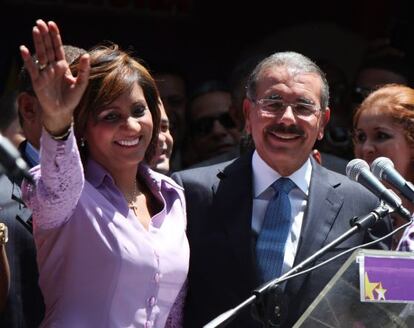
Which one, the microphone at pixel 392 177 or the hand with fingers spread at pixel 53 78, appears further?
the microphone at pixel 392 177

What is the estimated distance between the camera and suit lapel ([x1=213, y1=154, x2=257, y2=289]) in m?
4.17

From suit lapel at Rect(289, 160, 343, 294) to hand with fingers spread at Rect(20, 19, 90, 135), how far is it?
3.63 feet

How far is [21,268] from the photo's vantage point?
158 inches

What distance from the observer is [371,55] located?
673 cm

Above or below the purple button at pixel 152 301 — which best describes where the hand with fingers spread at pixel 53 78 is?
above

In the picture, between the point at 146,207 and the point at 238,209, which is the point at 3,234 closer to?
the point at 146,207

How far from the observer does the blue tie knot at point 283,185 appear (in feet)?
14.2

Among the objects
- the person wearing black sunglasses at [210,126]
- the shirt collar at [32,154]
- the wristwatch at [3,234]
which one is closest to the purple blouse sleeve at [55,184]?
the wristwatch at [3,234]

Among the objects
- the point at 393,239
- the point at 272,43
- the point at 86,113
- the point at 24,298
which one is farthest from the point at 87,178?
the point at 272,43

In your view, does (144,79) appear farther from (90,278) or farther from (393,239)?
(393,239)

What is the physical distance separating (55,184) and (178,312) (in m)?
0.79

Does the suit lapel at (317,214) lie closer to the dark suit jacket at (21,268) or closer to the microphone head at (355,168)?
the microphone head at (355,168)

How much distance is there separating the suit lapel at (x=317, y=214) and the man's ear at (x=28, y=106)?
1.09 metres

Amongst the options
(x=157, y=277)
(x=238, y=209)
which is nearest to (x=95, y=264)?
(x=157, y=277)
